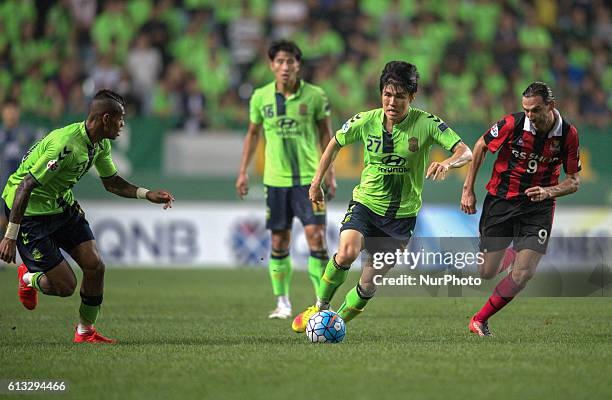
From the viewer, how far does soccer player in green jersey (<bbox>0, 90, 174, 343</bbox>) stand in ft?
27.0

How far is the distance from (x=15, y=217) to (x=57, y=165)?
49 centimetres

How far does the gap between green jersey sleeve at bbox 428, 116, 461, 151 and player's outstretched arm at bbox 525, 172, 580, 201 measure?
0.74 metres

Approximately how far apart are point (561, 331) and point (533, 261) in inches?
30.9

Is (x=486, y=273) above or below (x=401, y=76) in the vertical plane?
below

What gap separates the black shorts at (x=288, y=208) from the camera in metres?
11.1

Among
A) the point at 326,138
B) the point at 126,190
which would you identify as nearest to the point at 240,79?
the point at 326,138

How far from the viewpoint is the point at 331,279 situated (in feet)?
29.8

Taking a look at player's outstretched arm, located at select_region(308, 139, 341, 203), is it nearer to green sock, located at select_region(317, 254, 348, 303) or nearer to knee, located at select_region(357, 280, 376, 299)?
green sock, located at select_region(317, 254, 348, 303)

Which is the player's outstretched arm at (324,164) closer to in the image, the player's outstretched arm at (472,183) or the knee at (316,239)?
the player's outstretched arm at (472,183)

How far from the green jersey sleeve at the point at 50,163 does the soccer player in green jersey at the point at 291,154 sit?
334cm

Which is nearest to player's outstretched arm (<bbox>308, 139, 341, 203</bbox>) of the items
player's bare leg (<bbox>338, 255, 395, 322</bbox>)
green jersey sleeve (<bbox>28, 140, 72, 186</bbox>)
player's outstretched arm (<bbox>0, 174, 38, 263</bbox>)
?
player's bare leg (<bbox>338, 255, 395, 322</bbox>)

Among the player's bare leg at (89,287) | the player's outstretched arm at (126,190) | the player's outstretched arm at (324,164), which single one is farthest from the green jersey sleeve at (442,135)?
Result: the player's bare leg at (89,287)

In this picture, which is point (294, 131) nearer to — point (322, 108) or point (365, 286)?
point (322, 108)

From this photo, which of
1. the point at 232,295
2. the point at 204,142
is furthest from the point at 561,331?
the point at 204,142
